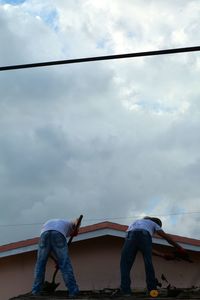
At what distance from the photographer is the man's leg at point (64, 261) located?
28.6 feet

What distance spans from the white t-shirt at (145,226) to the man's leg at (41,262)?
129 cm

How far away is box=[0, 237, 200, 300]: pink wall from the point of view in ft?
38.4

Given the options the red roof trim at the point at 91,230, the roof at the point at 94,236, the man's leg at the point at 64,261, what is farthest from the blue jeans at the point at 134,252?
the red roof trim at the point at 91,230

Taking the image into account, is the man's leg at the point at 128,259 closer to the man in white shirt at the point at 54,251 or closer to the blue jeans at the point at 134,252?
the blue jeans at the point at 134,252

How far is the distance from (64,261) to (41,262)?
0.40 m

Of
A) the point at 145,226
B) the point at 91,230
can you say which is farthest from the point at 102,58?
the point at 91,230

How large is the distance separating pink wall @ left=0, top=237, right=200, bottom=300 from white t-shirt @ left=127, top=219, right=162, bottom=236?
2.85 m

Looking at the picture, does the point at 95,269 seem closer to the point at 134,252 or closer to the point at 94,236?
the point at 94,236

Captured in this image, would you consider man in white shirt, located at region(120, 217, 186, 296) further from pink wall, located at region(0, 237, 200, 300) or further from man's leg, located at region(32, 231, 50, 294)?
pink wall, located at region(0, 237, 200, 300)

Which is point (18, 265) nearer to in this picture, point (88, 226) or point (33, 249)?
point (33, 249)

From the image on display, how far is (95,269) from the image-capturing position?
11.9 meters

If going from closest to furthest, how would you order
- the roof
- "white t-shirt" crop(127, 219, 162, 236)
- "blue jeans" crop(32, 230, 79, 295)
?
1. "blue jeans" crop(32, 230, 79, 295)
2. "white t-shirt" crop(127, 219, 162, 236)
3. the roof

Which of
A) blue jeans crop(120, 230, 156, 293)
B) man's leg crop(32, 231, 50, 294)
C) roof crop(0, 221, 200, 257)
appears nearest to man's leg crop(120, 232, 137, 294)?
blue jeans crop(120, 230, 156, 293)

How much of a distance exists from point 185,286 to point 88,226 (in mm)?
2285
